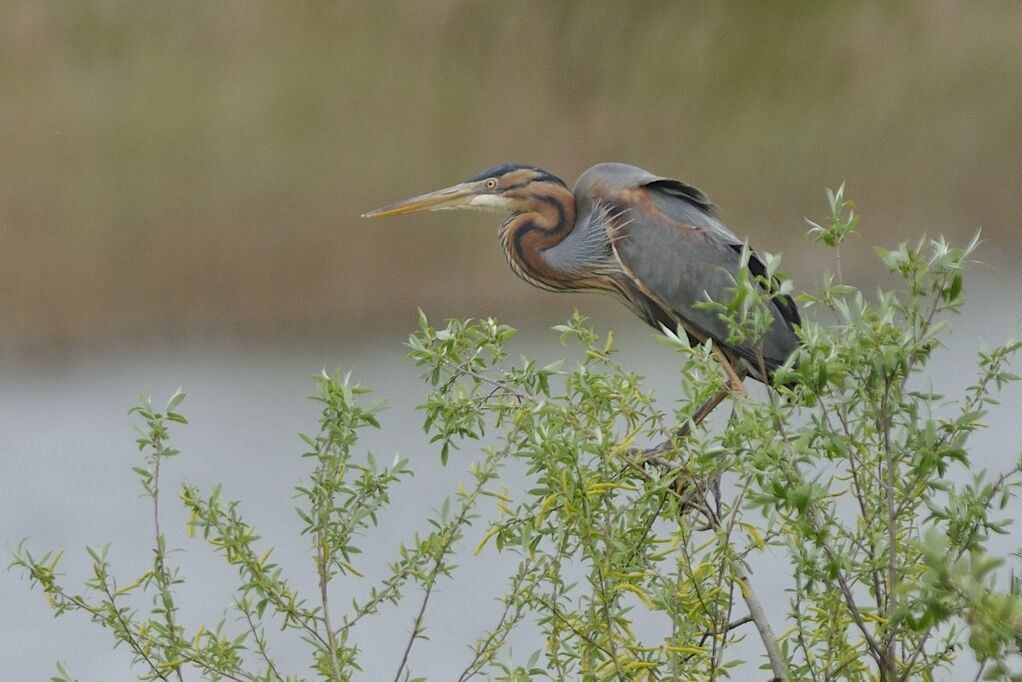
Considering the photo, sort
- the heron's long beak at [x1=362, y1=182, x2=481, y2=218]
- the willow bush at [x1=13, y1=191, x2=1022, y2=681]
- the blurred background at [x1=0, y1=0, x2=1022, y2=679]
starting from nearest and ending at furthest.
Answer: the willow bush at [x1=13, y1=191, x2=1022, y2=681] → the heron's long beak at [x1=362, y1=182, x2=481, y2=218] → the blurred background at [x1=0, y1=0, x2=1022, y2=679]

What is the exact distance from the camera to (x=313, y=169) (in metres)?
3.27

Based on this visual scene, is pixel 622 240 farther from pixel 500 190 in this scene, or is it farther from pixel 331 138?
pixel 331 138

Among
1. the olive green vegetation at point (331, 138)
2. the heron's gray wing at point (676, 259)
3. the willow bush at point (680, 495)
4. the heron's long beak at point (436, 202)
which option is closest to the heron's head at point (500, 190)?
the heron's long beak at point (436, 202)

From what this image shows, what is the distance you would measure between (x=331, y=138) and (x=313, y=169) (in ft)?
0.27

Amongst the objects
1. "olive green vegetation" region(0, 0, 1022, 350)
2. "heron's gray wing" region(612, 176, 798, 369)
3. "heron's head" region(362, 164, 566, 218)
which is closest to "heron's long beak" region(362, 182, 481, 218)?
Result: "heron's head" region(362, 164, 566, 218)

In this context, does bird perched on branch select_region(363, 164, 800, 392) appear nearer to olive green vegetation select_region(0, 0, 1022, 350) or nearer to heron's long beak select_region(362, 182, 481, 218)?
heron's long beak select_region(362, 182, 481, 218)

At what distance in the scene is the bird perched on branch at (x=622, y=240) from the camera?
6.51 feet

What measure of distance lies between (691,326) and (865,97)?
6.12 feet

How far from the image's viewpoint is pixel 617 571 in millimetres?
1001

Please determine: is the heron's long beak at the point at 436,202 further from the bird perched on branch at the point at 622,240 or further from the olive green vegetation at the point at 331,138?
the olive green vegetation at the point at 331,138

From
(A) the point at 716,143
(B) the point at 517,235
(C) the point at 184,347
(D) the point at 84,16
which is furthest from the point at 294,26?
(B) the point at 517,235

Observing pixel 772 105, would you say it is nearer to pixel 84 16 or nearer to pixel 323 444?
pixel 84 16

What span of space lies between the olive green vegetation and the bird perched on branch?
3.96 feet

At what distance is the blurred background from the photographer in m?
3.14
